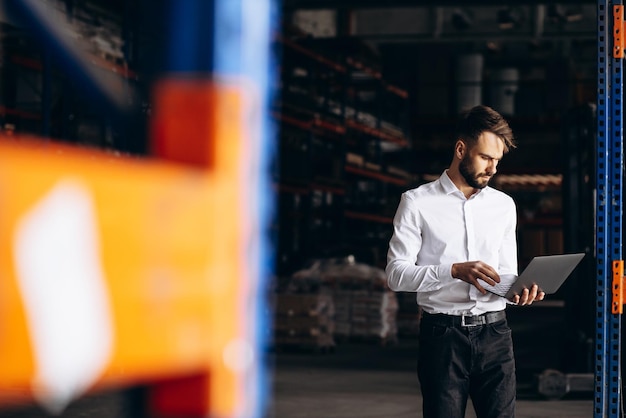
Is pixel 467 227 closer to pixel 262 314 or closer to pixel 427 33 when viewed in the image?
pixel 262 314

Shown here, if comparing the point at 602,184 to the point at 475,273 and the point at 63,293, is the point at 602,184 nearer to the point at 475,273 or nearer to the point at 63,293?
the point at 475,273

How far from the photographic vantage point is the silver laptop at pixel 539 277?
11.2ft

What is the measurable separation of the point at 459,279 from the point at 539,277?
0.89 feet

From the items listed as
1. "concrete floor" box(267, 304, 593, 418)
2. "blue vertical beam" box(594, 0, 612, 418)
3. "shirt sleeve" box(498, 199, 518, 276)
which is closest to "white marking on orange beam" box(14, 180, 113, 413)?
"shirt sleeve" box(498, 199, 518, 276)

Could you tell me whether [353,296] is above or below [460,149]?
below

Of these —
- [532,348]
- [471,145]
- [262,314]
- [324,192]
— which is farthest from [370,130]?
[262,314]

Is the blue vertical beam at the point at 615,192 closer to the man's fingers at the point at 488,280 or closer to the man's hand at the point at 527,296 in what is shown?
the man's hand at the point at 527,296

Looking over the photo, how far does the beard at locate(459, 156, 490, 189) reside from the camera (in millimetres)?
3608

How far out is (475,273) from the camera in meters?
3.35

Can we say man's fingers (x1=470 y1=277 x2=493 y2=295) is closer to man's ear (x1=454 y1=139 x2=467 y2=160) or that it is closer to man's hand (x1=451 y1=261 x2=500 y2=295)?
man's hand (x1=451 y1=261 x2=500 y2=295)

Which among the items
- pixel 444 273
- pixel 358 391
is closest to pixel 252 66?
pixel 444 273

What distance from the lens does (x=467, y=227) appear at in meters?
3.61

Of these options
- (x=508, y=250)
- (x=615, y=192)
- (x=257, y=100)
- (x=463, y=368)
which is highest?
→ (x=615, y=192)

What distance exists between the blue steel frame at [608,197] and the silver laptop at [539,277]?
947 mm
